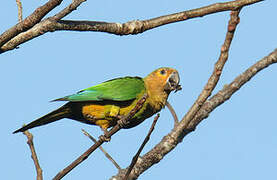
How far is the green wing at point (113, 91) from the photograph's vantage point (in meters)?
6.69

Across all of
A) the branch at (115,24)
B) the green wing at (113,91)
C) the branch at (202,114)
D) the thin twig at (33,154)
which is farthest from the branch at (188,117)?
the green wing at (113,91)

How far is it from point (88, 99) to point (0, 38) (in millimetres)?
3600

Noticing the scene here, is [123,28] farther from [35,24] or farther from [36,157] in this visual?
[36,157]

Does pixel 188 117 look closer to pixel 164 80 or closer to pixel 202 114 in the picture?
pixel 202 114

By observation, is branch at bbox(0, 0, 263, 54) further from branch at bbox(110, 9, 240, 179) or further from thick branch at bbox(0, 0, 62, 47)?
branch at bbox(110, 9, 240, 179)

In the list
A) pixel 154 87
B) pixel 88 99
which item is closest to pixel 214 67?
pixel 88 99

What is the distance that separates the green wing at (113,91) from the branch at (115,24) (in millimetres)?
2959

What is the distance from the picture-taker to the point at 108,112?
6.80 meters

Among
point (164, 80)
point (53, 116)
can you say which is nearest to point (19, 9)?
point (53, 116)

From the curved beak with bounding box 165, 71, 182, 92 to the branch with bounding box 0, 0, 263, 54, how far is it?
3.96 metres

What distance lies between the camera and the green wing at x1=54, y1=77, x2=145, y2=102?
6688 mm

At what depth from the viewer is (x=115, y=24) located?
3.57m

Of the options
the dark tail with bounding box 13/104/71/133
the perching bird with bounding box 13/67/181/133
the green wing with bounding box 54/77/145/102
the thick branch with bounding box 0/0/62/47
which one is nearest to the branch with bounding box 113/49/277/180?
the perching bird with bounding box 13/67/181/133

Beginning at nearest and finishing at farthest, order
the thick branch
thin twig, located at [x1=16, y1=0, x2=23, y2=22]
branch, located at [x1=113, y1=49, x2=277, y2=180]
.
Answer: the thick branch
thin twig, located at [x1=16, y1=0, x2=23, y2=22]
branch, located at [x1=113, y1=49, x2=277, y2=180]
